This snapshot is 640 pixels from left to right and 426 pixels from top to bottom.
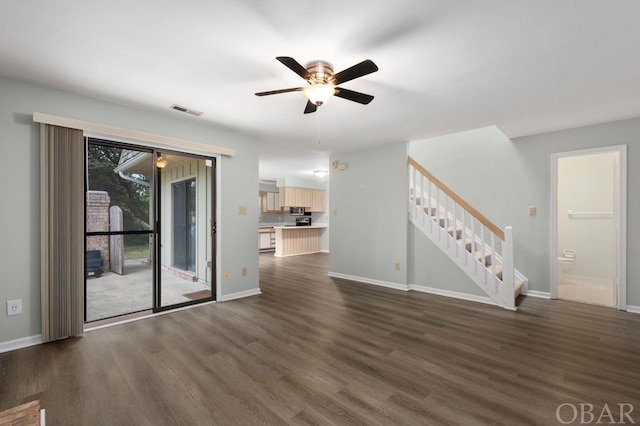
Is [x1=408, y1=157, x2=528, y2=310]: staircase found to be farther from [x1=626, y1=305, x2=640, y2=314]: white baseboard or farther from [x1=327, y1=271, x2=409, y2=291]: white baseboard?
[x1=626, y1=305, x2=640, y2=314]: white baseboard

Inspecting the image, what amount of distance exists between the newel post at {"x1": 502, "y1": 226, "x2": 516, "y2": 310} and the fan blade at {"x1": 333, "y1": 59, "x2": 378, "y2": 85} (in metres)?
2.95

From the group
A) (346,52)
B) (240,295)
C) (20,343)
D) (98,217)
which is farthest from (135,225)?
(346,52)

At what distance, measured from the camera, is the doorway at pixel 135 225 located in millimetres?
3238

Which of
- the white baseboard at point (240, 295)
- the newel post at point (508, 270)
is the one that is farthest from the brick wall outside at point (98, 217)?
the newel post at point (508, 270)

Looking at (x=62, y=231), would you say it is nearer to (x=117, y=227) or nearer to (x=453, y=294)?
(x=117, y=227)

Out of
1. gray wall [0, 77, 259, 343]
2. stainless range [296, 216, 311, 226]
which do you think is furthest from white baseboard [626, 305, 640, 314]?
stainless range [296, 216, 311, 226]

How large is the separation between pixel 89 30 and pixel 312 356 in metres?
2.99

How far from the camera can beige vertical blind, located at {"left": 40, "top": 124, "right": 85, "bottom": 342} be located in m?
2.70

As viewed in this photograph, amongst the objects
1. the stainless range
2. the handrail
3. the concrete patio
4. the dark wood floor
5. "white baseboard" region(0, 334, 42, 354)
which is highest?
the handrail

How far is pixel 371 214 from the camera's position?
5.29 m

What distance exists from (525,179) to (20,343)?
6569 mm

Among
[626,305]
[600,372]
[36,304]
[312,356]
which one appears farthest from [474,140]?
[36,304]

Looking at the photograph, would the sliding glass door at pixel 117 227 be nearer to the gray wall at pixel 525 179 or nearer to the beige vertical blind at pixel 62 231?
the beige vertical blind at pixel 62 231

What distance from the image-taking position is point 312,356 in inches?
97.3
